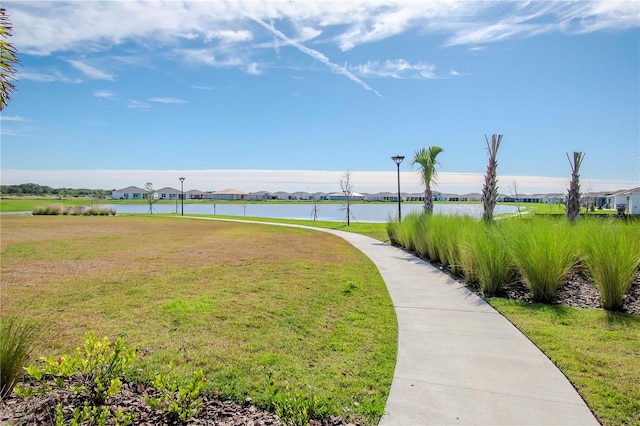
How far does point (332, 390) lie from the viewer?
11.6 feet

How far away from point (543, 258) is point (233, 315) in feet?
16.7

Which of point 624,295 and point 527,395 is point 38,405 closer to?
point 527,395

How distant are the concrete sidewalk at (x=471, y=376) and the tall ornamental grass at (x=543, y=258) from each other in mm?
1105

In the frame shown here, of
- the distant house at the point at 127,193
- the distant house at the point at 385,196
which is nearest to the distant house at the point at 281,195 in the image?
the distant house at the point at 385,196

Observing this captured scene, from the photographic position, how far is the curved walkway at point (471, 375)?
3.11 meters

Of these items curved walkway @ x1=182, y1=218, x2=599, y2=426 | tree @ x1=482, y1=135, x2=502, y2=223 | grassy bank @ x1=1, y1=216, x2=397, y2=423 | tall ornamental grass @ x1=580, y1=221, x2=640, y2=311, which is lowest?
grassy bank @ x1=1, y1=216, x2=397, y2=423

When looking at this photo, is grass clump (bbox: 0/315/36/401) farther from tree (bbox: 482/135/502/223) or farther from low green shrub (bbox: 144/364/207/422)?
tree (bbox: 482/135/502/223)

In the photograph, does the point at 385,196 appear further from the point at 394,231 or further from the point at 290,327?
the point at 290,327

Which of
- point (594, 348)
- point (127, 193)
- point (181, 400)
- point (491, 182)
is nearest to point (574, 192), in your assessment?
point (491, 182)

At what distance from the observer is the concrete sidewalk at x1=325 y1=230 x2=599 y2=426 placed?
3110mm

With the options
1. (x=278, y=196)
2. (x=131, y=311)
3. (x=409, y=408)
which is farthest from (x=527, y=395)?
(x=278, y=196)

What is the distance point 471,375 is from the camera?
3789mm

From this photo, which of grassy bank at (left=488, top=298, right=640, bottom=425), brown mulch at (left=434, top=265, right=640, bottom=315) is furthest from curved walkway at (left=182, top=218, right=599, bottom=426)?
brown mulch at (left=434, top=265, right=640, bottom=315)

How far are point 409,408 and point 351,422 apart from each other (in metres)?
0.52
